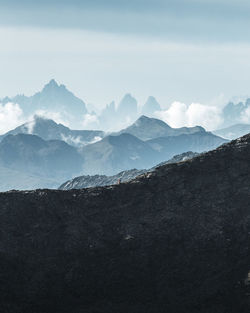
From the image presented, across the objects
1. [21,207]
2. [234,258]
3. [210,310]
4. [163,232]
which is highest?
[21,207]

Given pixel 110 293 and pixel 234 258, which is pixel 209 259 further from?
pixel 110 293

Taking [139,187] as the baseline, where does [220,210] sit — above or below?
→ below

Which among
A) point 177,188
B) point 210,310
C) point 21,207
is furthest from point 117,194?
point 210,310

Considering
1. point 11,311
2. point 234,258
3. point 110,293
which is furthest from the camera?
point 234,258

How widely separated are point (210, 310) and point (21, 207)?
38880 millimetres

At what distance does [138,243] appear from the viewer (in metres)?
87.8

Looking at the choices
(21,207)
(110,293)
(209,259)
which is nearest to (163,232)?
(209,259)

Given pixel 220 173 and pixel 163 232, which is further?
pixel 220 173

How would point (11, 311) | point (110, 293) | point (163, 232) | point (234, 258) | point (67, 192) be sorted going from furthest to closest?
point (67, 192), point (163, 232), point (234, 258), point (110, 293), point (11, 311)

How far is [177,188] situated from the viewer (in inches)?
3863

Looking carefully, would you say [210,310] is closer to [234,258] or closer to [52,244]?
[234,258]

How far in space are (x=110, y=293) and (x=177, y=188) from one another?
90.6 ft

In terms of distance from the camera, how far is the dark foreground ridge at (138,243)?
7544 cm

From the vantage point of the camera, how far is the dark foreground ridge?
7544 centimetres
